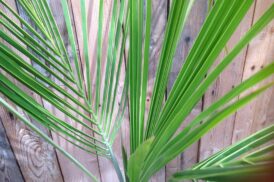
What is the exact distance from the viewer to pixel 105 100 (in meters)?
0.89

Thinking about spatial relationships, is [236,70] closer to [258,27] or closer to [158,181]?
[158,181]

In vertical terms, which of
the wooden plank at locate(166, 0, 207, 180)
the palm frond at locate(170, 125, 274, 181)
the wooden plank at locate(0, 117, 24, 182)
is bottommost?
the palm frond at locate(170, 125, 274, 181)

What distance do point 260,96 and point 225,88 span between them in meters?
0.17

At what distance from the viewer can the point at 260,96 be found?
1277mm

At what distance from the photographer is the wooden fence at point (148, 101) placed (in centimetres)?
108

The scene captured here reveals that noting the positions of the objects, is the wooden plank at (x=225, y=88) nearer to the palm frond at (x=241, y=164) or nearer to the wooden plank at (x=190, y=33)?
the wooden plank at (x=190, y=33)

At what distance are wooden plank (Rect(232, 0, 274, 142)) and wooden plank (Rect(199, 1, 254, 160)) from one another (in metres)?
0.02

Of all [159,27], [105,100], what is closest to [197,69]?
[105,100]

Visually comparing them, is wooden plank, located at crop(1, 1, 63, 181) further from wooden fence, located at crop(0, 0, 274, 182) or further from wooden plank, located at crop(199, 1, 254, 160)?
wooden plank, located at crop(199, 1, 254, 160)

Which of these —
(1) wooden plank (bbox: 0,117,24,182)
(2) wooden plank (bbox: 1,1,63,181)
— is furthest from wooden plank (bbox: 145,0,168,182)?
(1) wooden plank (bbox: 0,117,24,182)

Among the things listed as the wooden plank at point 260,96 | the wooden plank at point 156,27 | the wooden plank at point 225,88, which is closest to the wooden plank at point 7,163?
the wooden plank at point 156,27

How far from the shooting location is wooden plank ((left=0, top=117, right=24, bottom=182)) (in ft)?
4.12

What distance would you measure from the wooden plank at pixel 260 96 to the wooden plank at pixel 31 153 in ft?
2.68

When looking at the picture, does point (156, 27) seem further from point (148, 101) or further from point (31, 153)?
point (31, 153)
